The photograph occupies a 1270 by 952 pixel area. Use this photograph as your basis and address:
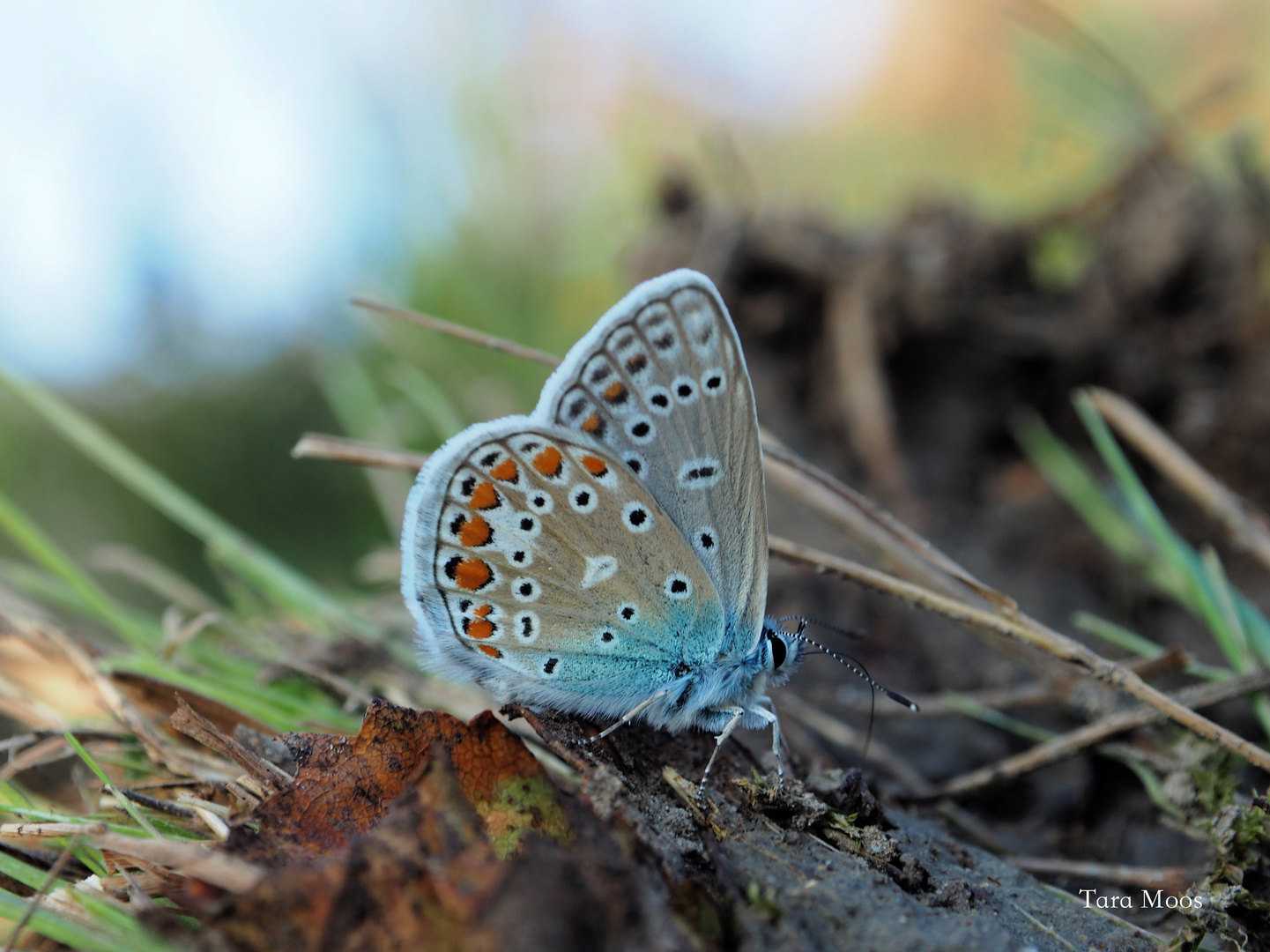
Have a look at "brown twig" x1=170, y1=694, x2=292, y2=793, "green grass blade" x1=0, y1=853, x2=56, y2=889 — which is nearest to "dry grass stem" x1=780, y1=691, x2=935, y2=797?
"brown twig" x1=170, y1=694, x2=292, y2=793

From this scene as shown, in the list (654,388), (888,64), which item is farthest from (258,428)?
(888,64)

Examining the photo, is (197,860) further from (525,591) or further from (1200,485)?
(1200,485)

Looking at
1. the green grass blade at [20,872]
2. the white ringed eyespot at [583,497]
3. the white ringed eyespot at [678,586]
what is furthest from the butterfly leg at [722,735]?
the green grass blade at [20,872]

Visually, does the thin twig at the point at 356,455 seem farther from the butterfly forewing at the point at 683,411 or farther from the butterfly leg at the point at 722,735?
the butterfly leg at the point at 722,735

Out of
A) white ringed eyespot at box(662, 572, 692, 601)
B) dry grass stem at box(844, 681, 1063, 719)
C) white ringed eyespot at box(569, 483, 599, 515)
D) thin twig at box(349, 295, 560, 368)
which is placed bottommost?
dry grass stem at box(844, 681, 1063, 719)

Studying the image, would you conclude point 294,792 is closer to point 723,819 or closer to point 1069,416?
point 723,819

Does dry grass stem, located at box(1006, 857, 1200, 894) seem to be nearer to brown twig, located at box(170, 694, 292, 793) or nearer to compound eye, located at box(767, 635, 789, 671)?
compound eye, located at box(767, 635, 789, 671)
